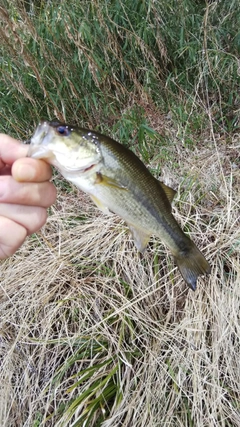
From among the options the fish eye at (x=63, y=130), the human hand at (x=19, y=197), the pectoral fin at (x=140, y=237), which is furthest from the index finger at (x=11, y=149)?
the pectoral fin at (x=140, y=237)

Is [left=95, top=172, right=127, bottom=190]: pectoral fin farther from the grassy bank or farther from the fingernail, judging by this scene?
the grassy bank

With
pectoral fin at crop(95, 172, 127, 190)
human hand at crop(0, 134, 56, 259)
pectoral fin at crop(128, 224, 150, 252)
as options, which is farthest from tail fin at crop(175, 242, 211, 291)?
human hand at crop(0, 134, 56, 259)

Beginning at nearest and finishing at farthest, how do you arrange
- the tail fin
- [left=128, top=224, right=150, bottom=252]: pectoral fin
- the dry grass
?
Answer: 1. [left=128, top=224, right=150, bottom=252]: pectoral fin
2. the tail fin
3. the dry grass

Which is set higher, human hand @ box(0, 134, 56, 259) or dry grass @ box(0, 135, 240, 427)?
human hand @ box(0, 134, 56, 259)

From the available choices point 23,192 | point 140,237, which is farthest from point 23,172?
point 140,237

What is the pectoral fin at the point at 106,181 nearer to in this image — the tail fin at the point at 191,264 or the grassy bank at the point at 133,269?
the tail fin at the point at 191,264
